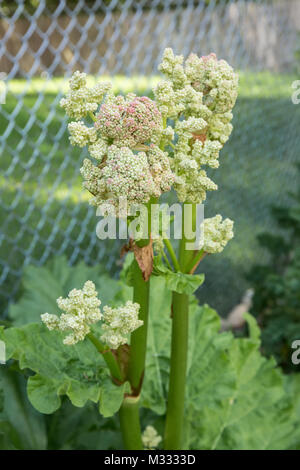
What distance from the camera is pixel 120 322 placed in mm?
892

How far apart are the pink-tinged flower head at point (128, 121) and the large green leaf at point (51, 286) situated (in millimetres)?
794

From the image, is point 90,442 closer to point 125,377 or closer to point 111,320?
point 125,377

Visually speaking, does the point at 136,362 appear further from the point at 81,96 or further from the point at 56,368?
the point at 81,96

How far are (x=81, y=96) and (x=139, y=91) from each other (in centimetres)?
218

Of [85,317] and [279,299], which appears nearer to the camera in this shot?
[85,317]

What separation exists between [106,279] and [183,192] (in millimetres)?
790

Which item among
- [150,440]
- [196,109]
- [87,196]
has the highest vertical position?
[87,196]

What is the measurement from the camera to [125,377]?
103 centimetres

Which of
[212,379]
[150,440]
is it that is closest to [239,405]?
[212,379]


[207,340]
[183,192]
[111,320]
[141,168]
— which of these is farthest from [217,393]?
[141,168]

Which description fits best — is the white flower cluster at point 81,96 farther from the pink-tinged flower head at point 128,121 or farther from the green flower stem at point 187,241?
the green flower stem at point 187,241

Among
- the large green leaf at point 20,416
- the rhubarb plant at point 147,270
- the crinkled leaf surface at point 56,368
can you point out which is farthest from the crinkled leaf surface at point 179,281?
the large green leaf at point 20,416

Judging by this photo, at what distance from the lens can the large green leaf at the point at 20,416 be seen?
1252mm

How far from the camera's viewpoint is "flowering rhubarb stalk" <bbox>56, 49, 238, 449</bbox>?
0.75 m
